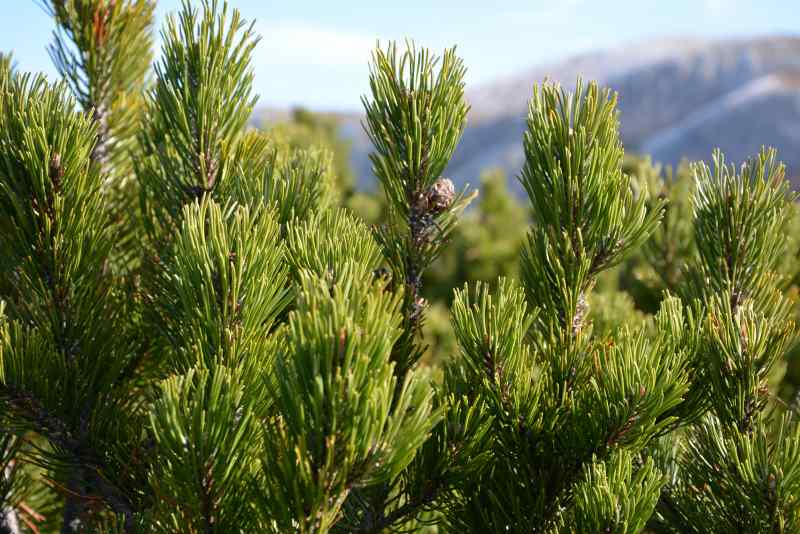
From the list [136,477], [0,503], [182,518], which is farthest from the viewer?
[0,503]

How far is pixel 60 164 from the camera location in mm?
1133

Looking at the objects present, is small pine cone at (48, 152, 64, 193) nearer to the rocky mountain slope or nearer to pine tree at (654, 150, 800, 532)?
pine tree at (654, 150, 800, 532)

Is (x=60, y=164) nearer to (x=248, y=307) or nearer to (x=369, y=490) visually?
(x=248, y=307)

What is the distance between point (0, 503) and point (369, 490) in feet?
2.55

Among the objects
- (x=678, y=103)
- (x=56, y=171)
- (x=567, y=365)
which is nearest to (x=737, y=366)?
(x=567, y=365)

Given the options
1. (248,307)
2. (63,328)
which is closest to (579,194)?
(248,307)

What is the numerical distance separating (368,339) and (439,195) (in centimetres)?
47

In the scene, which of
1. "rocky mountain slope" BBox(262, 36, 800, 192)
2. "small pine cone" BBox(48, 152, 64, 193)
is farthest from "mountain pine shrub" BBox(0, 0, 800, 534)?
"rocky mountain slope" BBox(262, 36, 800, 192)

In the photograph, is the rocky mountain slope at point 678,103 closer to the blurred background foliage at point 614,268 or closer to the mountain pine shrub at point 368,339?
the blurred background foliage at point 614,268

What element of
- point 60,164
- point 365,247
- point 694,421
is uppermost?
point 60,164

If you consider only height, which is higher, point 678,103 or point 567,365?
point 678,103

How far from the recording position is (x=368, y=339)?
0.82 meters

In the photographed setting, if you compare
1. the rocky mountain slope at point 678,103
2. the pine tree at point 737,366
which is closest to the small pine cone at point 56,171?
the pine tree at point 737,366

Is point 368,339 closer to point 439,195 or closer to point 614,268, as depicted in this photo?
point 439,195
